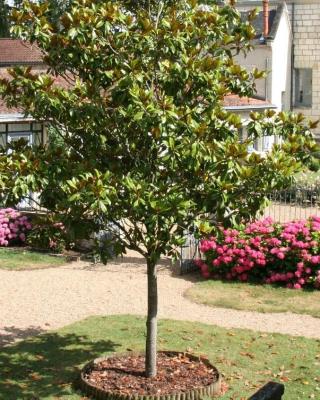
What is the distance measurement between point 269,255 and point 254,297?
1382mm

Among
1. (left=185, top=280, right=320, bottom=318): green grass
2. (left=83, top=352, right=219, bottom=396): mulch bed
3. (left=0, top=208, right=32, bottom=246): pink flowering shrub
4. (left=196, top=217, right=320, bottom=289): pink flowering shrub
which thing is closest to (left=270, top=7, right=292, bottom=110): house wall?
(left=0, top=208, right=32, bottom=246): pink flowering shrub

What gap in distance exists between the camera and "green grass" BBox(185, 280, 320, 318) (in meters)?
13.9

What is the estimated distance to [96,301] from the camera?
567 inches

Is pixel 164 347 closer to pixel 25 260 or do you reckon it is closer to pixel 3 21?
pixel 25 260

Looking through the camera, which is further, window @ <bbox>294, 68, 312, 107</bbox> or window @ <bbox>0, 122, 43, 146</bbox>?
window @ <bbox>294, 68, 312, 107</bbox>

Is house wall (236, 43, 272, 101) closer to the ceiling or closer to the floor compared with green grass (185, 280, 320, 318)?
closer to the ceiling

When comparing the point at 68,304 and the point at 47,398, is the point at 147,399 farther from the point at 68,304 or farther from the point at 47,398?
the point at 68,304

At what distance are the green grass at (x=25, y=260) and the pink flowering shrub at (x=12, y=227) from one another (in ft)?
1.85

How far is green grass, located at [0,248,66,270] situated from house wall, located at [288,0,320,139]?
24677 mm

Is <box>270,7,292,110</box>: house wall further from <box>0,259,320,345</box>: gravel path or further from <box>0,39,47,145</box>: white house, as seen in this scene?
<box>0,259,320,345</box>: gravel path

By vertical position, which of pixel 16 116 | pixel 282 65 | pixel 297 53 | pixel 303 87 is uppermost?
pixel 297 53

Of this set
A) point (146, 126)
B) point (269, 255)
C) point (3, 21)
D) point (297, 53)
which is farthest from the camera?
point (3, 21)

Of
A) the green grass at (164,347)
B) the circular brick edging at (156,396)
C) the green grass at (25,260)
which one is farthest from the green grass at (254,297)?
the circular brick edging at (156,396)

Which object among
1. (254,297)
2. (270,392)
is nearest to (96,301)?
(254,297)
